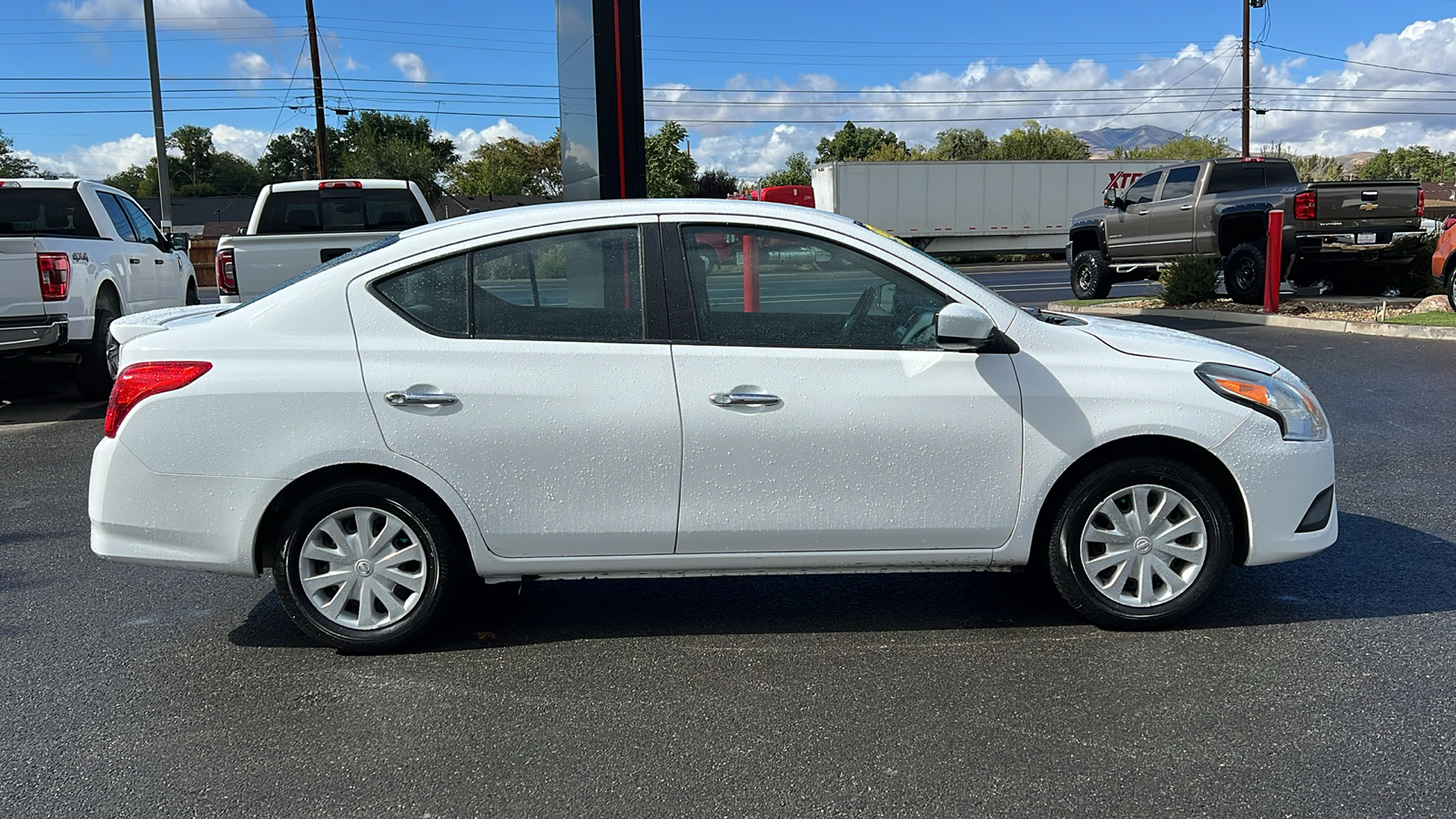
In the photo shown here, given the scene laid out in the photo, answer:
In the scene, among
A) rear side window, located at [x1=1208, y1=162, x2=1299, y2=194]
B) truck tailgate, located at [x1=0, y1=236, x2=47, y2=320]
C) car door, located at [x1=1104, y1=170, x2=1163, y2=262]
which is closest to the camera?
truck tailgate, located at [x1=0, y1=236, x2=47, y2=320]

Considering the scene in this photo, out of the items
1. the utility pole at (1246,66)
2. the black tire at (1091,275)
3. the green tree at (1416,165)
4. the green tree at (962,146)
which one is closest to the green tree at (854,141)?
the green tree at (962,146)

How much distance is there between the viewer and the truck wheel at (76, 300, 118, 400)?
403 inches

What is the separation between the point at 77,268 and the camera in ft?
32.0

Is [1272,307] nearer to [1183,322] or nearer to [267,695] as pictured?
[1183,322]

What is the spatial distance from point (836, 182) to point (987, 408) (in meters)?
33.4

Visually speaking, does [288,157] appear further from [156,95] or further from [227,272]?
[227,272]

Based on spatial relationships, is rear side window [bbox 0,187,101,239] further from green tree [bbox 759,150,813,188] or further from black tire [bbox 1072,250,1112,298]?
green tree [bbox 759,150,813,188]

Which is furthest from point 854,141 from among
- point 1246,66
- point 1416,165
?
point 1246,66

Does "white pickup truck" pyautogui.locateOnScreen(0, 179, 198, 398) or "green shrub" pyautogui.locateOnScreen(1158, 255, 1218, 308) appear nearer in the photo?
"white pickup truck" pyautogui.locateOnScreen(0, 179, 198, 398)

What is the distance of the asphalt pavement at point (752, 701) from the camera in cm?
315

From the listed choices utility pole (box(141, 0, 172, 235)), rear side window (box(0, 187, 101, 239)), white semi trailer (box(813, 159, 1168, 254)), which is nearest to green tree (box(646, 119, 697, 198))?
white semi trailer (box(813, 159, 1168, 254))

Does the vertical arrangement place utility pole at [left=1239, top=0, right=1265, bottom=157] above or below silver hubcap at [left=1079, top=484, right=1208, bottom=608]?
above

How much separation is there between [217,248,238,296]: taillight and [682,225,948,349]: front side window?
8.30m

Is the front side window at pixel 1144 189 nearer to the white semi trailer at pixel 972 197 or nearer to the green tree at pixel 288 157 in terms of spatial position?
the white semi trailer at pixel 972 197
